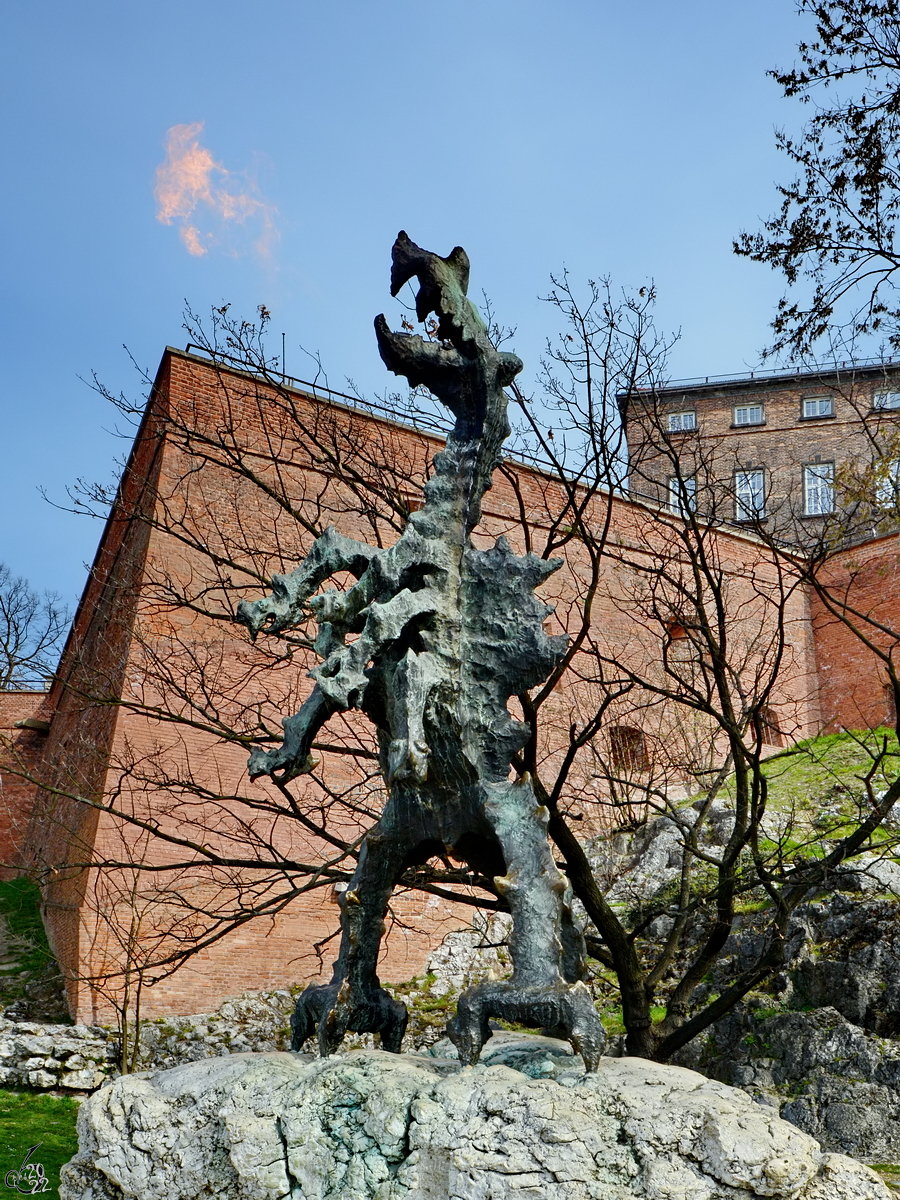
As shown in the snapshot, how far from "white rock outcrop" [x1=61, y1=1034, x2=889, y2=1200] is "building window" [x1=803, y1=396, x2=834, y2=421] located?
115ft

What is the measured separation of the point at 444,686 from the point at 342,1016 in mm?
1385

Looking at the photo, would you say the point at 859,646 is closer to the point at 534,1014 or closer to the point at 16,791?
the point at 16,791

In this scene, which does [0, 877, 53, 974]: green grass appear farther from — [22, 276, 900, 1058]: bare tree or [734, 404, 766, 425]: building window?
[734, 404, 766, 425]: building window

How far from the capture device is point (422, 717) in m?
4.48

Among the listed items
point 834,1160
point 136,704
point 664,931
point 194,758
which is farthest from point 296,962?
point 834,1160

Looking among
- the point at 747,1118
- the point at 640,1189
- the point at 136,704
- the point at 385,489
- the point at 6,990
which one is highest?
the point at 385,489

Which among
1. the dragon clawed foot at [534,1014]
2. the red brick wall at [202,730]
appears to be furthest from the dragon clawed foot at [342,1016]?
the red brick wall at [202,730]

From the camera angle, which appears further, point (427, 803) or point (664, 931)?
point (664, 931)

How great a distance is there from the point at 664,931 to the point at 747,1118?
9.43 meters

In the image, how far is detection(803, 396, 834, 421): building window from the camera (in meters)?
36.5

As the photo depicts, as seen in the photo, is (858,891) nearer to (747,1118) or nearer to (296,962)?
(296,962)

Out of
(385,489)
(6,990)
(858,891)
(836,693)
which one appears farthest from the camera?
(836,693)

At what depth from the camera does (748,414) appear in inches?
1480

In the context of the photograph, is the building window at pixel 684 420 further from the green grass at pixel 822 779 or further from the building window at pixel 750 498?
the building window at pixel 750 498
